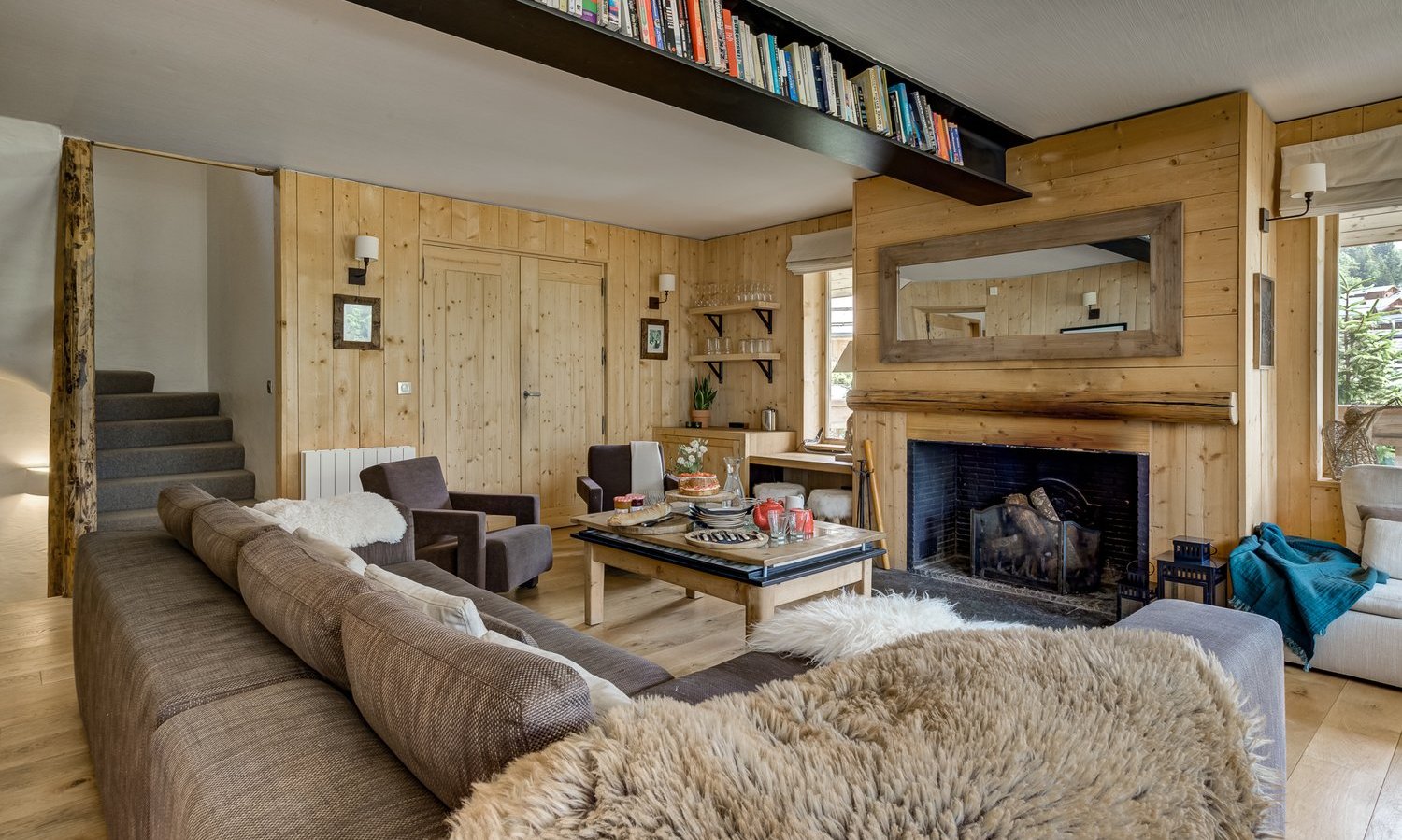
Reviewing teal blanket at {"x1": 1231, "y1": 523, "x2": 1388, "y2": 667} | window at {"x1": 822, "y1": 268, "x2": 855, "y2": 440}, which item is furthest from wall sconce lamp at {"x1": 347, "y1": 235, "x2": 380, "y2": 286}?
teal blanket at {"x1": 1231, "y1": 523, "x2": 1388, "y2": 667}

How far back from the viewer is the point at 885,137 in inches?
126

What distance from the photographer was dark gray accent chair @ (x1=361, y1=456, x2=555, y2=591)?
11.8ft

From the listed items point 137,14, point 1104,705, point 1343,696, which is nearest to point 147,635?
point 1104,705

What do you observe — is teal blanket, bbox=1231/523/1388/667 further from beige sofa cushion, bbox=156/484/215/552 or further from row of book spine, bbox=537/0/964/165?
beige sofa cushion, bbox=156/484/215/552

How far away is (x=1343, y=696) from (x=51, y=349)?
249 inches

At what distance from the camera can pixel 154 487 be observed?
504cm

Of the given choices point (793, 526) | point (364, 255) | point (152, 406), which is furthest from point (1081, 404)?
point (152, 406)

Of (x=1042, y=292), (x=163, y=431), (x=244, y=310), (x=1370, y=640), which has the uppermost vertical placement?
(x=244, y=310)

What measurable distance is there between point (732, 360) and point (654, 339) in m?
0.70

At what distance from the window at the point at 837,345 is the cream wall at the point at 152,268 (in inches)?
217

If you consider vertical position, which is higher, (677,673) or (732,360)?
(732,360)

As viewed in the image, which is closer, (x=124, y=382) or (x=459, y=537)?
(x=459, y=537)

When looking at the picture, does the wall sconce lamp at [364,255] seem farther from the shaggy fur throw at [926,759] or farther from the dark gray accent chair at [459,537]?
the shaggy fur throw at [926,759]

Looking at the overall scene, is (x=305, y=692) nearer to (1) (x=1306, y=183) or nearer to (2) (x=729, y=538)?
(2) (x=729, y=538)
